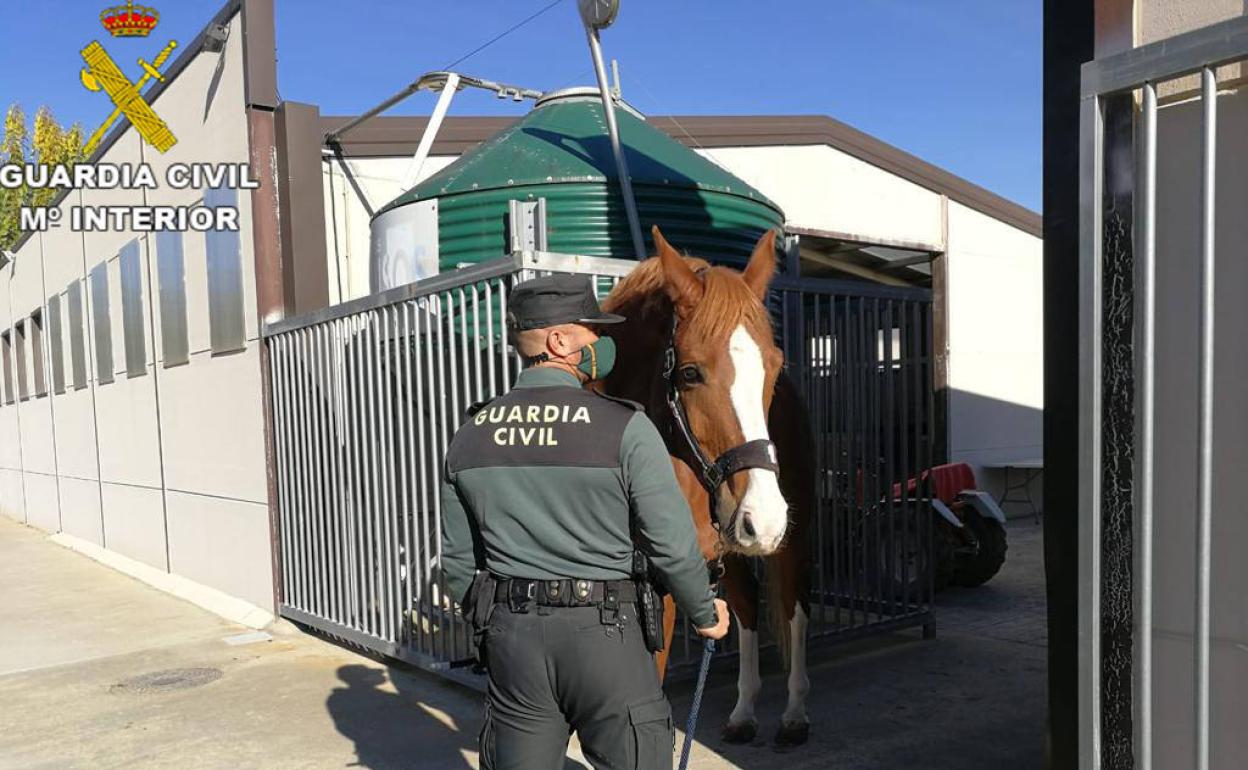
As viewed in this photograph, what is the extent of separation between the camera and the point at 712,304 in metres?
3.05

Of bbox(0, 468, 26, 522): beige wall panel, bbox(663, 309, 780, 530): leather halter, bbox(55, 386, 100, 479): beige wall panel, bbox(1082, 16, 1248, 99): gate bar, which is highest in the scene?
bbox(1082, 16, 1248, 99): gate bar

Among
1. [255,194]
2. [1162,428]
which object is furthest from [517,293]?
[255,194]

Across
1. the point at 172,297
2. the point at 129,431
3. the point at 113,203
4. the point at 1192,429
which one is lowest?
the point at 129,431

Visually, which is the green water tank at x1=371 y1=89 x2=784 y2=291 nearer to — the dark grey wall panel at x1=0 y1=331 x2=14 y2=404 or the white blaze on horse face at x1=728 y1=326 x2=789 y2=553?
the white blaze on horse face at x1=728 y1=326 x2=789 y2=553

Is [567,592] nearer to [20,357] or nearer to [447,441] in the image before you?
[447,441]

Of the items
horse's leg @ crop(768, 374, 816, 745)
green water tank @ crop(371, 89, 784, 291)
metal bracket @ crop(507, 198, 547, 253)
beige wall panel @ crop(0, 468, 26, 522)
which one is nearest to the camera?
horse's leg @ crop(768, 374, 816, 745)

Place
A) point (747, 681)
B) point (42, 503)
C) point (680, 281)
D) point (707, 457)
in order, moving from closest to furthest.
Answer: point (707, 457) < point (680, 281) < point (747, 681) < point (42, 503)

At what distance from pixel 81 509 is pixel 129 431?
3918mm

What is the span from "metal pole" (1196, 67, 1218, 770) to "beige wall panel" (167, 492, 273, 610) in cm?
709

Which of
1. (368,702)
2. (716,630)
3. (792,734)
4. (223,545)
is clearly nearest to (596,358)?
(716,630)

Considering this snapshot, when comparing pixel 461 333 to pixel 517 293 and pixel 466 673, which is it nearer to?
pixel 466 673

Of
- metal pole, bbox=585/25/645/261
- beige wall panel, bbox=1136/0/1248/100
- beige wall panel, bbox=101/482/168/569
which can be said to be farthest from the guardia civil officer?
beige wall panel, bbox=101/482/168/569

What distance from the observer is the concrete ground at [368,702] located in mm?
4660

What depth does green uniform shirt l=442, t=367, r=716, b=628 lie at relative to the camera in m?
2.39
